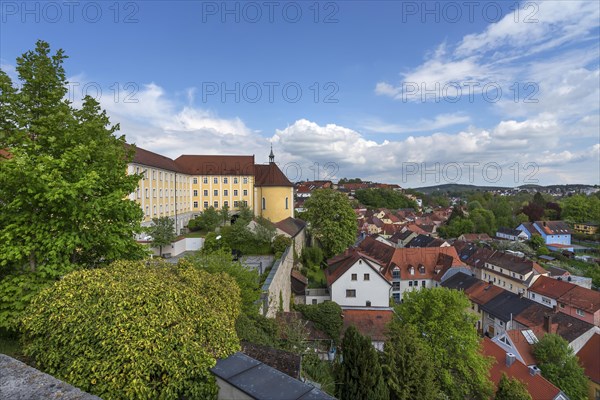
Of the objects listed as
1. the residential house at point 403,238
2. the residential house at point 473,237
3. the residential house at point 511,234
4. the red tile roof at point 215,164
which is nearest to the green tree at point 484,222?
the residential house at point 511,234

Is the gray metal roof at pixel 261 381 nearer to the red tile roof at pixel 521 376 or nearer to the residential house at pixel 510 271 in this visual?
the red tile roof at pixel 521 376

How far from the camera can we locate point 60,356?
14.2 ft

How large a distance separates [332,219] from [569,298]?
86.7ft

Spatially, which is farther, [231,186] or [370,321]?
[231,186]

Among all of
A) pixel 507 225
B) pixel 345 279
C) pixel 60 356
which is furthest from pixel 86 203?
pixel 507 225

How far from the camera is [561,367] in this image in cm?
2134

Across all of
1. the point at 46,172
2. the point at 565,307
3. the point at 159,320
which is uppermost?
the point at 46,172

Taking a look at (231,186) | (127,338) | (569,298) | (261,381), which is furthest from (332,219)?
(261,381)

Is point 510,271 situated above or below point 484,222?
below

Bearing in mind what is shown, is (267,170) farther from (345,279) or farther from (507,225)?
(507,225)

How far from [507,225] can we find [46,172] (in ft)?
337

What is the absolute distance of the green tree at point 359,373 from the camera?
11.0 m

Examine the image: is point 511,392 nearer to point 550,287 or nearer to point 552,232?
point 550,287

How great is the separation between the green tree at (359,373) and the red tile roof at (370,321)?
26.6ft
